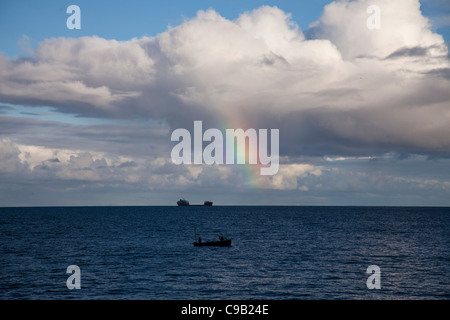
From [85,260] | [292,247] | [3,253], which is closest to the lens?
[85,260]

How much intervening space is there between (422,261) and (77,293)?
61.0 m

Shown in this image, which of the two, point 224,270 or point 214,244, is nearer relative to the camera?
point 224,270

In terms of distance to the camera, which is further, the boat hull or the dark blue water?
the boat hull

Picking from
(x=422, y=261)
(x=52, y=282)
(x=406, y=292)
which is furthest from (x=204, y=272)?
(x=422, y=261)

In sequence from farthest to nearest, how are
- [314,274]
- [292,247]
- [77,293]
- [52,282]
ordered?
[292,247] < [314,274] < [52,282] < [77,293]

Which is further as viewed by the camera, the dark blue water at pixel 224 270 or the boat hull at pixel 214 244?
the boat hull at pixel 214 244

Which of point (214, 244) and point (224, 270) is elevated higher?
point (214, 244)
